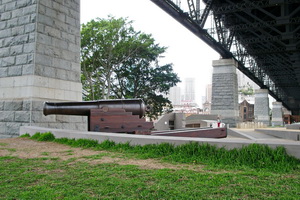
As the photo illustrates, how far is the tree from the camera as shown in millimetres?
22219

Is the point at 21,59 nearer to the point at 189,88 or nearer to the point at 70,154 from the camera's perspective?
the point at 70,154

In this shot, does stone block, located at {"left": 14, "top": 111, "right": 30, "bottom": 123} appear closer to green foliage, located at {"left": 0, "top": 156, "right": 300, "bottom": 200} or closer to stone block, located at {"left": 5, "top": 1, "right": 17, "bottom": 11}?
stone block, located at {"left": 5, "top": 1, "right": 17, "bottom": 11}

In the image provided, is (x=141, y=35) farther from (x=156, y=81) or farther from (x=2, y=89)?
(x=2, y=89)

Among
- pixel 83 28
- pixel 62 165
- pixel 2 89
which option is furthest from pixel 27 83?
pixel 83 28

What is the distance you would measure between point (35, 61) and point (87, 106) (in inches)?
100

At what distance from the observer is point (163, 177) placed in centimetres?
281

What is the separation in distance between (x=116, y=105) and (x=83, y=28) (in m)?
18.1

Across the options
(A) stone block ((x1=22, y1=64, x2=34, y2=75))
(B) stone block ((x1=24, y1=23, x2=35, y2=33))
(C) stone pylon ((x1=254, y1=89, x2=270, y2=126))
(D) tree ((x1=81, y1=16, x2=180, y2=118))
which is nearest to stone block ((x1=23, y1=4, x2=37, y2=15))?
(B) stone block ((x1=24, y1=23, x2=35, y2=33))

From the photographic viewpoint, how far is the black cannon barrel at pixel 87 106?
5727 millimetres

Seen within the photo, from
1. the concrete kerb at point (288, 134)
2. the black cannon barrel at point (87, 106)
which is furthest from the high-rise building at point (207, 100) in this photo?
the black cannon barrel at point (87, 106)

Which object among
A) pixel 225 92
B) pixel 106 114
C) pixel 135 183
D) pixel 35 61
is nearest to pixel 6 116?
pixel 35 61

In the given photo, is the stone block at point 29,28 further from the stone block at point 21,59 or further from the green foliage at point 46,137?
the green foliage at point 46,137

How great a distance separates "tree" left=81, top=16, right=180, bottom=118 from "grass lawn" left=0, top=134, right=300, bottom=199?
19.4 meters

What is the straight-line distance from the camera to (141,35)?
25062mm
